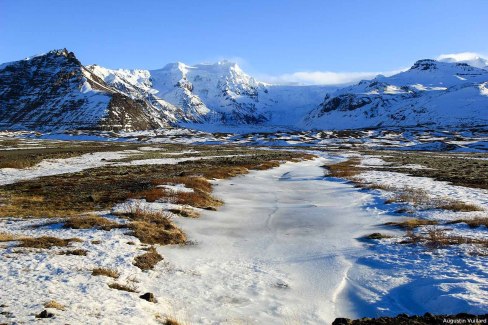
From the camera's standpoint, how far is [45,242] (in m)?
16.2

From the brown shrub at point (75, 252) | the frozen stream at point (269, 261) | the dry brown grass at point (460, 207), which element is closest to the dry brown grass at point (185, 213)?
the frozen stream at point (269, 261)

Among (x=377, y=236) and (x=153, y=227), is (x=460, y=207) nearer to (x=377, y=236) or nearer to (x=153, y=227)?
(x=377, y=236)

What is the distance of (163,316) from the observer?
1105 cm

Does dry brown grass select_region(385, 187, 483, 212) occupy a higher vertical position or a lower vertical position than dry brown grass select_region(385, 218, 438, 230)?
lower

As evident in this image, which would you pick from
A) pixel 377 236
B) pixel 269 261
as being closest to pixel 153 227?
pixel 269 261

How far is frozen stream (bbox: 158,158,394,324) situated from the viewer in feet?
40.0

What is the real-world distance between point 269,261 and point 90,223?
8.88 metres

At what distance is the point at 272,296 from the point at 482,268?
745cm

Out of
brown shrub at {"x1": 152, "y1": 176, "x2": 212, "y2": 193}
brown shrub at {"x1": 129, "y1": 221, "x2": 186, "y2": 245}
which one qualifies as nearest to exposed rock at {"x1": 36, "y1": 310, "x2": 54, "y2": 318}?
brown shrub at {"x1": 129, "y1": 221, "x2": 186, "y2": 245}

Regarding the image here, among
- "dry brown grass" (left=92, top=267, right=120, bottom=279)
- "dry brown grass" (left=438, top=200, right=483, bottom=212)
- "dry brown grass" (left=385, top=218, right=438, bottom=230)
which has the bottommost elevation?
"dry brown grass" (left=438, top=200, right=483, bottom=212)

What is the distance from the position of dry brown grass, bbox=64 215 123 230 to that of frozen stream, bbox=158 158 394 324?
366 centimetres

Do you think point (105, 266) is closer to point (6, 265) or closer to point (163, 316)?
point (6, 265)

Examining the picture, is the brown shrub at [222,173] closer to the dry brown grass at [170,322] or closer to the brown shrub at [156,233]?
the brown shrub at [156,233]

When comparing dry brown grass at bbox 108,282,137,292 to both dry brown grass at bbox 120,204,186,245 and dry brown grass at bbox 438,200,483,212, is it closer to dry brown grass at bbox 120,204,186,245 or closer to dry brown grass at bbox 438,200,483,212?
dry brown grass at bbox 120,204,186,245
